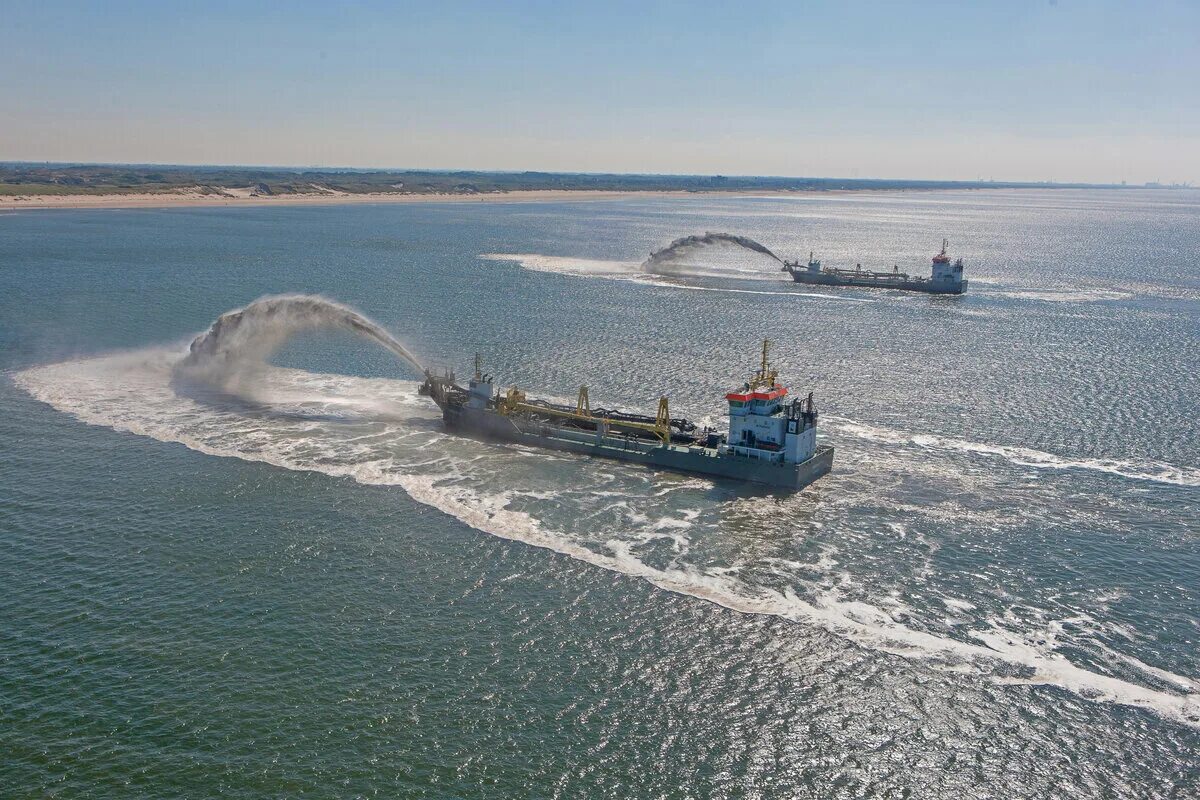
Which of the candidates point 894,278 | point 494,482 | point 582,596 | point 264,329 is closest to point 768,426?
point 494,482

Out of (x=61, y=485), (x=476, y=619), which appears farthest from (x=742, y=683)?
(x=61, y=485)

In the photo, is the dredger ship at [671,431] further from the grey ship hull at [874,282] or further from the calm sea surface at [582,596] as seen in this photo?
the grey ship hull at [874,282]

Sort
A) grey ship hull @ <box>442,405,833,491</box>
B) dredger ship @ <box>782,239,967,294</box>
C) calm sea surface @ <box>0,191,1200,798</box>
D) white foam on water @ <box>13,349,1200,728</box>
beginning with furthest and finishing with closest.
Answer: dredger ship @ <box>782,239,967,294</box> → grey ship hull @ <box>442,405,833,491</box> → white foam on water @ <box>13,349,1200,728</box> → calm sea surface @ <box>0,191,1200,798</box>

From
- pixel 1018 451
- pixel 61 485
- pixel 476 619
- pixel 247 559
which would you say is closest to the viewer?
pixel 476 619

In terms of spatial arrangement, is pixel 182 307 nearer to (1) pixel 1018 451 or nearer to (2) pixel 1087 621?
(1) pixel 1018 451

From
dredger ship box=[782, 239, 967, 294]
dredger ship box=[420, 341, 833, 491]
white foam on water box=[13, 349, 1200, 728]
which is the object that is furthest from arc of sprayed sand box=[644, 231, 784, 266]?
dredger ship box=[420, 341, 833, 491]

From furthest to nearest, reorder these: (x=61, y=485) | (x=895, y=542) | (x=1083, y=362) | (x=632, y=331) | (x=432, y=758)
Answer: (x=632, y=331)
(x=1083, y=362)
(x=61, y=485)
(x=895, y=542)
(x=432, y=758)

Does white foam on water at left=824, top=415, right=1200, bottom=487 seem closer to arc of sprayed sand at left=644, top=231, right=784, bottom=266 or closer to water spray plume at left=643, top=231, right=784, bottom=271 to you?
arc of sprayed sand at left=644, top=231, right=784, bottom=266
